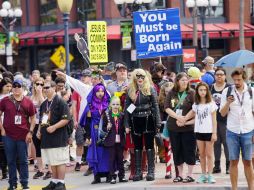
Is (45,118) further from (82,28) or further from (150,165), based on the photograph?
(82,28)

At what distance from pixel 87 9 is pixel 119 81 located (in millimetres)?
32318

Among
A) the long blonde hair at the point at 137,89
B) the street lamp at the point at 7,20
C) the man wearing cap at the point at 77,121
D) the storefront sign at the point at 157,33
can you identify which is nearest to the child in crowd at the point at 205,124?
the long blonde hair at the point at 137,89

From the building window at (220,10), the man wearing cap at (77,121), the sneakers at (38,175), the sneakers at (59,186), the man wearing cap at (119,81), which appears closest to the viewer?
the sneakers at (59,186)

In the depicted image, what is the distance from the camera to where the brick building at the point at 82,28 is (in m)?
43.0

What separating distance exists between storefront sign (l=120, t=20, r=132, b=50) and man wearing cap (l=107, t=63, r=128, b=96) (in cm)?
1162

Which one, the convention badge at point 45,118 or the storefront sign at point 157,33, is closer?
the convention badge at point 45,118

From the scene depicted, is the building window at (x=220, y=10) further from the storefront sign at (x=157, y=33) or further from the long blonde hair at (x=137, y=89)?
the long blonde hair at (x=137, y=89)

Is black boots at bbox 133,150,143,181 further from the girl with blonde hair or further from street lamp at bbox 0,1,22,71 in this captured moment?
street lamp at bbox 0,1,22,71

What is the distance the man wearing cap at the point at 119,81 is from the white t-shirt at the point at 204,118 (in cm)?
196

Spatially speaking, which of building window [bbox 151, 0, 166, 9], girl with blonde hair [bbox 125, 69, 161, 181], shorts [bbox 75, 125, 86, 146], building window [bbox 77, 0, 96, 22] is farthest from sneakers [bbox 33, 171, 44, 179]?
building window [bbox 151, 0, 166, 9]

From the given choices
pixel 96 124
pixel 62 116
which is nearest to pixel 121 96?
pixel 96 124

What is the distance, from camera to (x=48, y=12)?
47781 mm

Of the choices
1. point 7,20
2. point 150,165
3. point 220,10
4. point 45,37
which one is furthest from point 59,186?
point 220,10

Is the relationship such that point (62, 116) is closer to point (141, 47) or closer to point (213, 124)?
point (213, 124)
